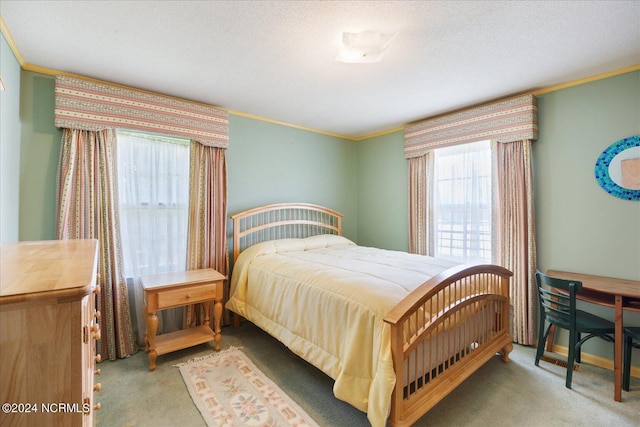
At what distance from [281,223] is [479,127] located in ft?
8.59

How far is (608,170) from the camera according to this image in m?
2.46

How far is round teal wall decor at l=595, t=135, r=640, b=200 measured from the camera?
92.4 inches

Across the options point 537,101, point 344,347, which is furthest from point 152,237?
point 537,101

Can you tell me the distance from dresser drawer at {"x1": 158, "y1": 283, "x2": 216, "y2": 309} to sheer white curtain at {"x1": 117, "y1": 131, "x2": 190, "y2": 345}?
0.53m

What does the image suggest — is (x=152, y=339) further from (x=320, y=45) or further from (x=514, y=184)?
(x=514, y=184)

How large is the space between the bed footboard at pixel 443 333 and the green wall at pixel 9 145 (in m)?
2.73

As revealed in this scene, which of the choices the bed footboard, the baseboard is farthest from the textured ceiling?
the baseboard

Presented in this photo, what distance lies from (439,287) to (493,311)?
1043 millimetres

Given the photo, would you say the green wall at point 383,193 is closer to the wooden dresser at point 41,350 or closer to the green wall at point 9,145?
the wooden dresser at point 41,350

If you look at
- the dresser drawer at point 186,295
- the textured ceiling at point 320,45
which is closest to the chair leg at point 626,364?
the textured ceiling at point 320,45

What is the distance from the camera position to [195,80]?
2.62 metres

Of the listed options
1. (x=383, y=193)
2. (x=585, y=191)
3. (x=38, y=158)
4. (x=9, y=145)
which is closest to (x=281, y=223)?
(x=383, y=193)

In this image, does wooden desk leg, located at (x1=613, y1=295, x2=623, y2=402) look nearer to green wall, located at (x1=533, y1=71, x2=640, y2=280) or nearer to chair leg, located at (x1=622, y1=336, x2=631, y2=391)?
chair leg, located at (x1=622, y1=336, x2=631, y2=391)

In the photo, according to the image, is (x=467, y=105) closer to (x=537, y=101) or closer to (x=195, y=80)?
(x=537, y=101)
